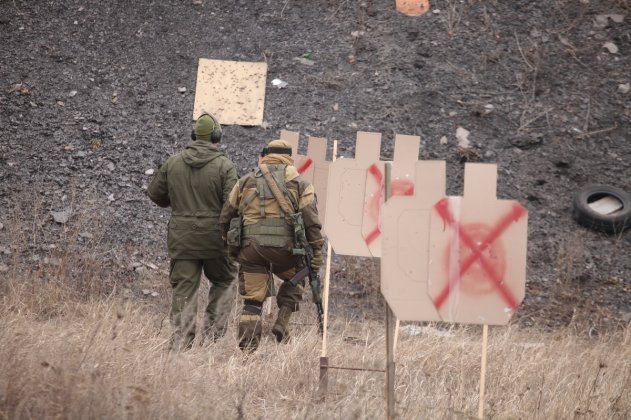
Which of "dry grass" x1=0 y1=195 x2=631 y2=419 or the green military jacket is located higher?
the green military jacket

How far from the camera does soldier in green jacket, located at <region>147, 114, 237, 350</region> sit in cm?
633

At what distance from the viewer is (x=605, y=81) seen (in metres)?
12.1

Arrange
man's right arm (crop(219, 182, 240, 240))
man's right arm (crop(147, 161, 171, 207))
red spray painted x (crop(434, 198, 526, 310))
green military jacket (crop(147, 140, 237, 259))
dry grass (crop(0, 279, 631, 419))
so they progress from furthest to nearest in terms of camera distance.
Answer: man's right arm (crop(147, 161, 171, 207)) → green military jacket (crop(147, 140, 237, 259)) → man's right arm (crop(219, 182, 240, 240)) → red spray painted x (crop(434, 198, 526, 310)) → dry grass (crop(0, 279, 631, 419))

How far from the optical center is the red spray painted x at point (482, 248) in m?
4.05

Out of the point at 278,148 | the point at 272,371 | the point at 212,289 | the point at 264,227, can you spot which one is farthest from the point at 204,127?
the point at 272,371

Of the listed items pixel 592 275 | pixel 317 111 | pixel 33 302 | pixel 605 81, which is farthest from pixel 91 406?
pixel 605 81

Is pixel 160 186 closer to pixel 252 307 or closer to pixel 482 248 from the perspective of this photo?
pixel 252 307

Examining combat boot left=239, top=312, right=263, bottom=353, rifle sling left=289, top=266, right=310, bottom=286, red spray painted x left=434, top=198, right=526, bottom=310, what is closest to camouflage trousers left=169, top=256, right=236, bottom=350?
combat boot left=239, top=312, right=263, bottom=353

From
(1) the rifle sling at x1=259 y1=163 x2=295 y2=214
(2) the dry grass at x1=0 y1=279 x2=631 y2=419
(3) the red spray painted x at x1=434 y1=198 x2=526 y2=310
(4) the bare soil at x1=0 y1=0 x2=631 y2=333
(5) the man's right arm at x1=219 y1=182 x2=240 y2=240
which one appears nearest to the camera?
(2) the dry grass at x1=0 y1=279 x2=631 y2=419

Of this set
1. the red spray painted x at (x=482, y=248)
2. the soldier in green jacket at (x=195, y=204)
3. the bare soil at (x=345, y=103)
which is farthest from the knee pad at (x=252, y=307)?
the bare soil at (x=345, y=103)

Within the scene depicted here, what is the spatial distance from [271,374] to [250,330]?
0.90 m

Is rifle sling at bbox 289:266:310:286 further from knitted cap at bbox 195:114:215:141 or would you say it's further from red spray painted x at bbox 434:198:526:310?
red spray painted x at bbox 434:198:526:310

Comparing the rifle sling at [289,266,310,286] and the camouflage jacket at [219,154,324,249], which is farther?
the rifle sling at [289,266,310,286]

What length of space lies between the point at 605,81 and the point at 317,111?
4.07 metres
